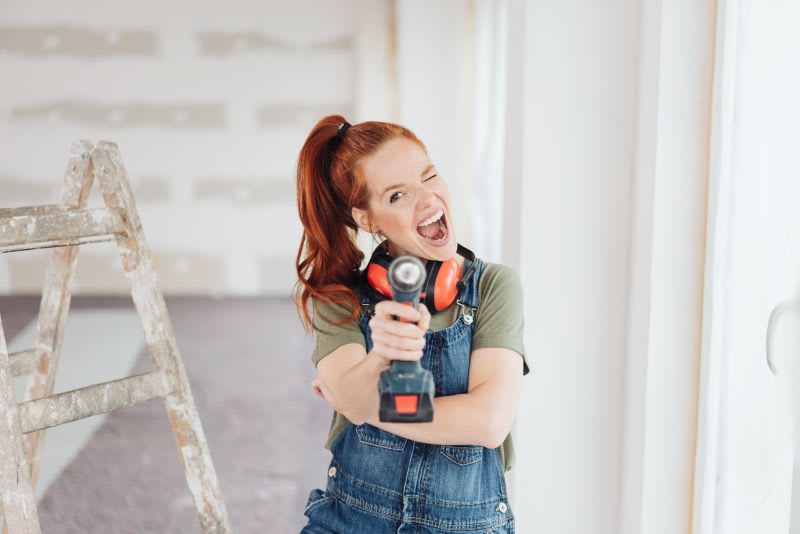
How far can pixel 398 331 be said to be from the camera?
0.87 meters

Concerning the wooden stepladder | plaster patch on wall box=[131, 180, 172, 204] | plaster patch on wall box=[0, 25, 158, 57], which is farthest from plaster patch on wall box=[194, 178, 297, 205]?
the wooden stepladder

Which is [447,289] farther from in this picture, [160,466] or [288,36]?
[288,36]

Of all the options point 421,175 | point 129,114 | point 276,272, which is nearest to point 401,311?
point 421,175

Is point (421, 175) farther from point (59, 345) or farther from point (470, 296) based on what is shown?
point (59, 345)

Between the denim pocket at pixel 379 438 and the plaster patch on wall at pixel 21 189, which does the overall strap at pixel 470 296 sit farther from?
the plaster patch on wall at pixel 21 189

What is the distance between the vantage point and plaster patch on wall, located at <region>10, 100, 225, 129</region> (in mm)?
6566

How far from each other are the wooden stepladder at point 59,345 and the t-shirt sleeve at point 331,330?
49 centimetres

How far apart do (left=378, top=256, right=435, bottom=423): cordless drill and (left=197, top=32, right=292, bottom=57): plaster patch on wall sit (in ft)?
19.9

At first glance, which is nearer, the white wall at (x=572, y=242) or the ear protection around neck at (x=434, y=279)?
the ear protection around neck at (x=434, y=279)

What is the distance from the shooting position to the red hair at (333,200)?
108 centimetres

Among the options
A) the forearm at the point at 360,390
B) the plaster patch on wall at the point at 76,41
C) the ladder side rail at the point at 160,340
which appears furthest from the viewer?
the plaster patch on wall at the point at 76,41

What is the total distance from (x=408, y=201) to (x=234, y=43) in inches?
233

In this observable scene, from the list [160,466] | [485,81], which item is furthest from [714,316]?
[485,81]

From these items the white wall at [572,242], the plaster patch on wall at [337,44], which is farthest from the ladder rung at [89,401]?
the plaster patch on wall at [337,44]
